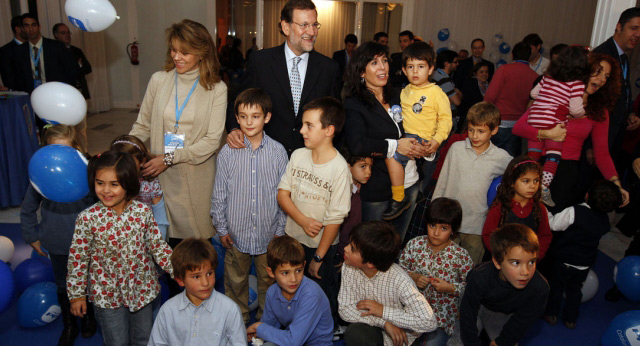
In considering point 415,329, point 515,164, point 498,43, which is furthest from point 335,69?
point 498,43

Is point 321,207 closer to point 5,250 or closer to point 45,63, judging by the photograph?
point 5,250

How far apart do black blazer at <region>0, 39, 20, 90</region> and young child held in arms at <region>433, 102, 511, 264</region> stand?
5.33m

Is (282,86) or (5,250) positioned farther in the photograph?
(5,250)

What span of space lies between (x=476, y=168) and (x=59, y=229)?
2.41 meters

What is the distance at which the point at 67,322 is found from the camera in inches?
106

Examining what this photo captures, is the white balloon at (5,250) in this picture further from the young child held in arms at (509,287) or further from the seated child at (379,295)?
the young child held in arms at (509,287)

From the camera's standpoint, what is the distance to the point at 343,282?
2467 mm

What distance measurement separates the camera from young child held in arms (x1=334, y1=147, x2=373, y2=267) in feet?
8.87

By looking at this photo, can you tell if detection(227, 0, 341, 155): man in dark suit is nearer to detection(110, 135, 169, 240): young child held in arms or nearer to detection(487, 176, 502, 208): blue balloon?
detection(110, 135, 169, 240): young child held in arms

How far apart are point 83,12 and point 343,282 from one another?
2686mm

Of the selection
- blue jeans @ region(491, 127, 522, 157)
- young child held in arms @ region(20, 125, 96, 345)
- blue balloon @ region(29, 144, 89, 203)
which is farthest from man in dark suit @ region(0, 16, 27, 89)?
blue jeans @ region(491, 127, 522, 157)

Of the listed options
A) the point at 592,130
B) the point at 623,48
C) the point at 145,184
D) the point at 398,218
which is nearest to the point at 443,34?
the point at 623,48

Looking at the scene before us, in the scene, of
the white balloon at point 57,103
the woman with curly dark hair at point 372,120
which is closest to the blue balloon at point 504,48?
the woman with curly dark hair at point 372,120

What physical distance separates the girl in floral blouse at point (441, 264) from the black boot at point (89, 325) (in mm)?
1851
